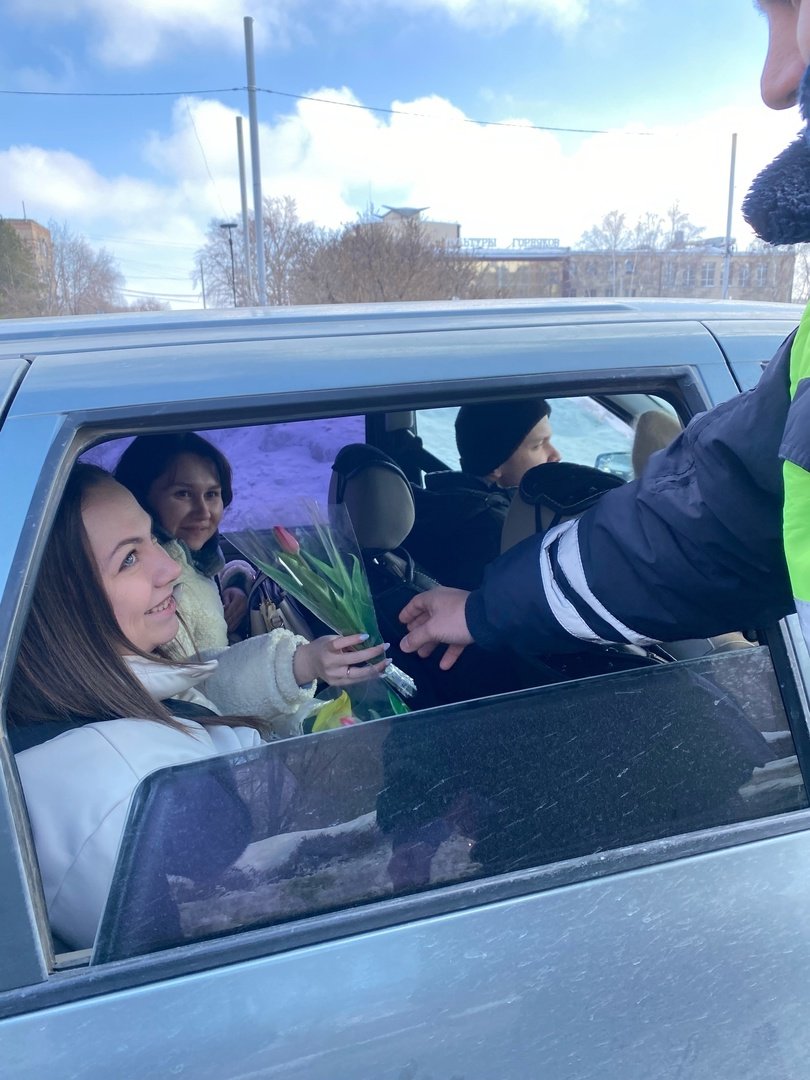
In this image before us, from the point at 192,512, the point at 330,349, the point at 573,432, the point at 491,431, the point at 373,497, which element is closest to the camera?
the point at 330,349

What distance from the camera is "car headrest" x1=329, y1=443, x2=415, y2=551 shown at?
2.09 meters

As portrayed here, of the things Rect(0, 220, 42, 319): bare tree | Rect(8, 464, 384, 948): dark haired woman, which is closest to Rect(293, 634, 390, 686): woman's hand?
Rect(8, 464, 384, 948): dark haired woman

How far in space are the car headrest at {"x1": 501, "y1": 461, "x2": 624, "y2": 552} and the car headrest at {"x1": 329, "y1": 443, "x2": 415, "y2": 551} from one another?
1.09 ft

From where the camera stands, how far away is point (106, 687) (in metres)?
1.22

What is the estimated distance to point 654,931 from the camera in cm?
97

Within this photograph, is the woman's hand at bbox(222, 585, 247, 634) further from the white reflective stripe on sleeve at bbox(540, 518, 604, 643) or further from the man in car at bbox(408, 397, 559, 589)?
the white reflective stripe on sleeve at bbox(540, 518, 604, 643)

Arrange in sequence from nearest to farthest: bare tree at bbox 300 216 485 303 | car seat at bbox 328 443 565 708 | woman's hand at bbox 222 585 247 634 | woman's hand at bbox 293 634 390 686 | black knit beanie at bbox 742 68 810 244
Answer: black knit beanie at bbox 742 68 810 244 < woman's hand at bbox 293 634 390 686 < car seat at bbox 328 443 565 708 < woman's hand at bbox 222 585 247 634 < bare tree at bbox 300 216 485 303

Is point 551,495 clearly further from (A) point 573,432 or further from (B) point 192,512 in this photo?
(A) point 573,432

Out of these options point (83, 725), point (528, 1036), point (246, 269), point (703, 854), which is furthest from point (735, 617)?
point (246, 269)

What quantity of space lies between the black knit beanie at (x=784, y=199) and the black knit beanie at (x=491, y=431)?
1.25 meters

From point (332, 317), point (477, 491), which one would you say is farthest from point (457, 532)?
point (332, 317)

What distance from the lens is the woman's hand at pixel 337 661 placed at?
1.63 metres

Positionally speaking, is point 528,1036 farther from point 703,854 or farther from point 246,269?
point 246,269

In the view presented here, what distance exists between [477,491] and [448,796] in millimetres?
1551
